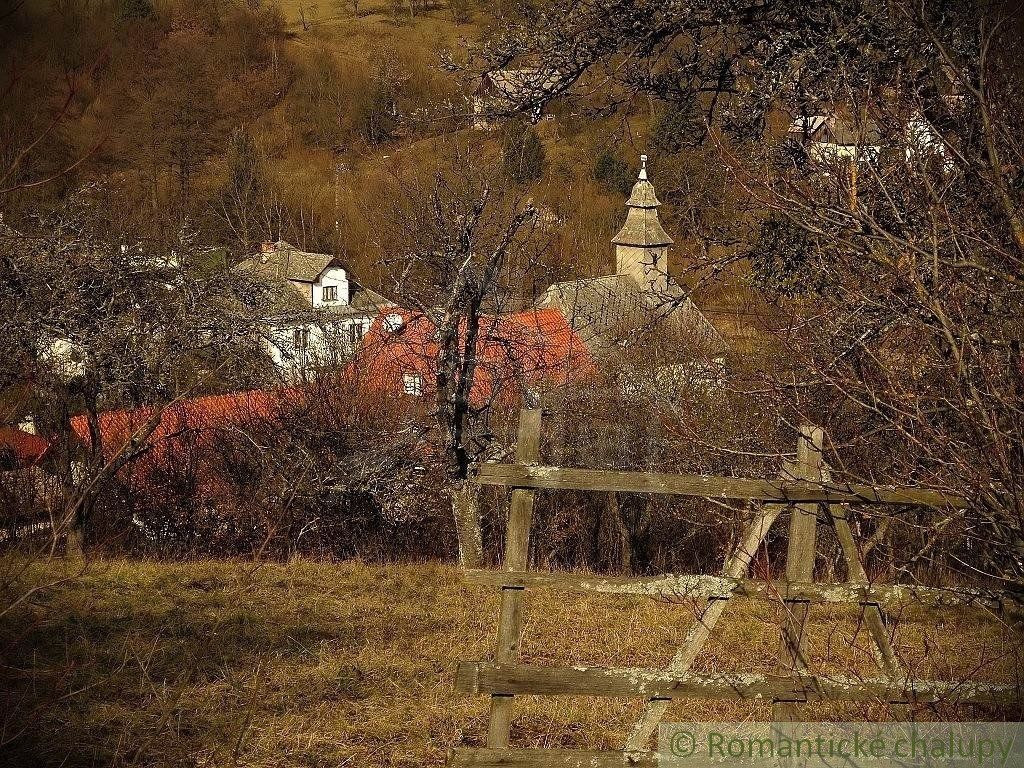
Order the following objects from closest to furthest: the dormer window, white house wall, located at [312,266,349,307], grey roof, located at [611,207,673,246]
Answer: the dormer window < white house wall, located at [312,266,349,307] < grey roof, located at [611,207,673,246]

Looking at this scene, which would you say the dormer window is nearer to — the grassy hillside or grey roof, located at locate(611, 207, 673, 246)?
the grassy hillside

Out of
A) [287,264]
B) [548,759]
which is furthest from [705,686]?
[287,264]

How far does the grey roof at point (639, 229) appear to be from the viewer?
2583 cm

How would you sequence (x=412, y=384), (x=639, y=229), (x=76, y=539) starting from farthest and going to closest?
(x=639, y=229) < (x=412, y=384) < (x=76, y=539)

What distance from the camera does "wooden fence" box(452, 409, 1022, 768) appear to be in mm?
4188

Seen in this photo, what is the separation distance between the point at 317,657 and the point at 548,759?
8.60ft

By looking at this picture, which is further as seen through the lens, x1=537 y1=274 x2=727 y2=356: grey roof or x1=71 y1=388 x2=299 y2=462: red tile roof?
x1=537 y1=274 x2=727 y2=356: grey roof

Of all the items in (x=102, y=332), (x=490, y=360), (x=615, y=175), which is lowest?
(x=490, y=360)

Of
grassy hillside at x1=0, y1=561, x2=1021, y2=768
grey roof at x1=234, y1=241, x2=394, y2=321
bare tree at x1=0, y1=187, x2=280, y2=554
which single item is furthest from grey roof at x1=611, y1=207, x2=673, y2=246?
grassy hillside at x1=0, y1=561, x2=1021, y2=768

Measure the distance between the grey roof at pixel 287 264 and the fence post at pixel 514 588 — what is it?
1070cm

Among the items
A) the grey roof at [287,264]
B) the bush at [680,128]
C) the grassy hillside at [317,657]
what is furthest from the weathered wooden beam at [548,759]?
the grey roof at [287,264]

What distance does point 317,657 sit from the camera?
648cm

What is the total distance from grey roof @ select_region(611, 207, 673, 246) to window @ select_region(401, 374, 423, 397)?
11.2 meters

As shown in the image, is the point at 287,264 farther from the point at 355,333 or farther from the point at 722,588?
the point at 722,588
